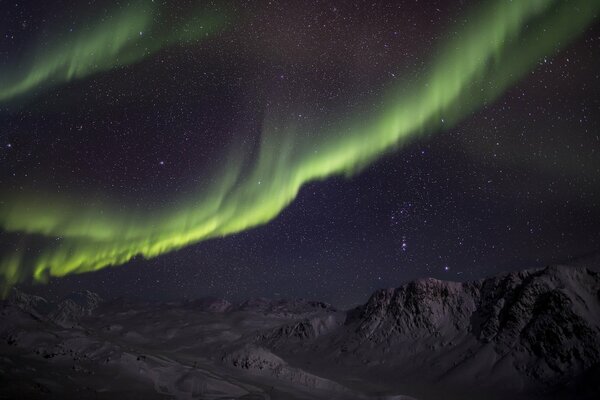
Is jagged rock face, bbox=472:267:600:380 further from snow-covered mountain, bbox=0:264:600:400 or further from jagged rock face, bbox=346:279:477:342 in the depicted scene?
jagged rock face, bbox=346:279:477:342

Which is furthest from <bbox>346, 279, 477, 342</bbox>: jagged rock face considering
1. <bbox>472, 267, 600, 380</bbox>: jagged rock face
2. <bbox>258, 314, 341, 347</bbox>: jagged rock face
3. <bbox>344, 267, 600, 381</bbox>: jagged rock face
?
<bbox>258, 314, 341, 347</bbox>: jagged rock face

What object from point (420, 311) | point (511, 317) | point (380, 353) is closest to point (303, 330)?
point (380, 353)

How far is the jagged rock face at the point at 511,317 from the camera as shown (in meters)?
56.8

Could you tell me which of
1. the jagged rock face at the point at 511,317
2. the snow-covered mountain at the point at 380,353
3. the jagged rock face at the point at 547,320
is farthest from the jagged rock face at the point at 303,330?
the jagged rock face at the point at 547,320

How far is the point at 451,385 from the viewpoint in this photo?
195ft

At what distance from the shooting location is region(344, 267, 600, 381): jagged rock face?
5678 centimetres

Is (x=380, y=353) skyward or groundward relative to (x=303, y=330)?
groundward

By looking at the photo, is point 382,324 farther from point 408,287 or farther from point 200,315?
point 200,315

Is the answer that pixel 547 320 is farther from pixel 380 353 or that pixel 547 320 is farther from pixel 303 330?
pixel 303 330

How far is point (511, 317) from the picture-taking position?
225 feet

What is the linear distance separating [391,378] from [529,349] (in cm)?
2274

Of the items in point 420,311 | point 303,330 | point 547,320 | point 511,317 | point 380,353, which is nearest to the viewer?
point 547,320

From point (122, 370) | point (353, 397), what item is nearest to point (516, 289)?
point (353, 397)

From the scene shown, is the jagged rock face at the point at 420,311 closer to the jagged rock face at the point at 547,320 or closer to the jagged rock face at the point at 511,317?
the jagged rock face at the point at 511,317
